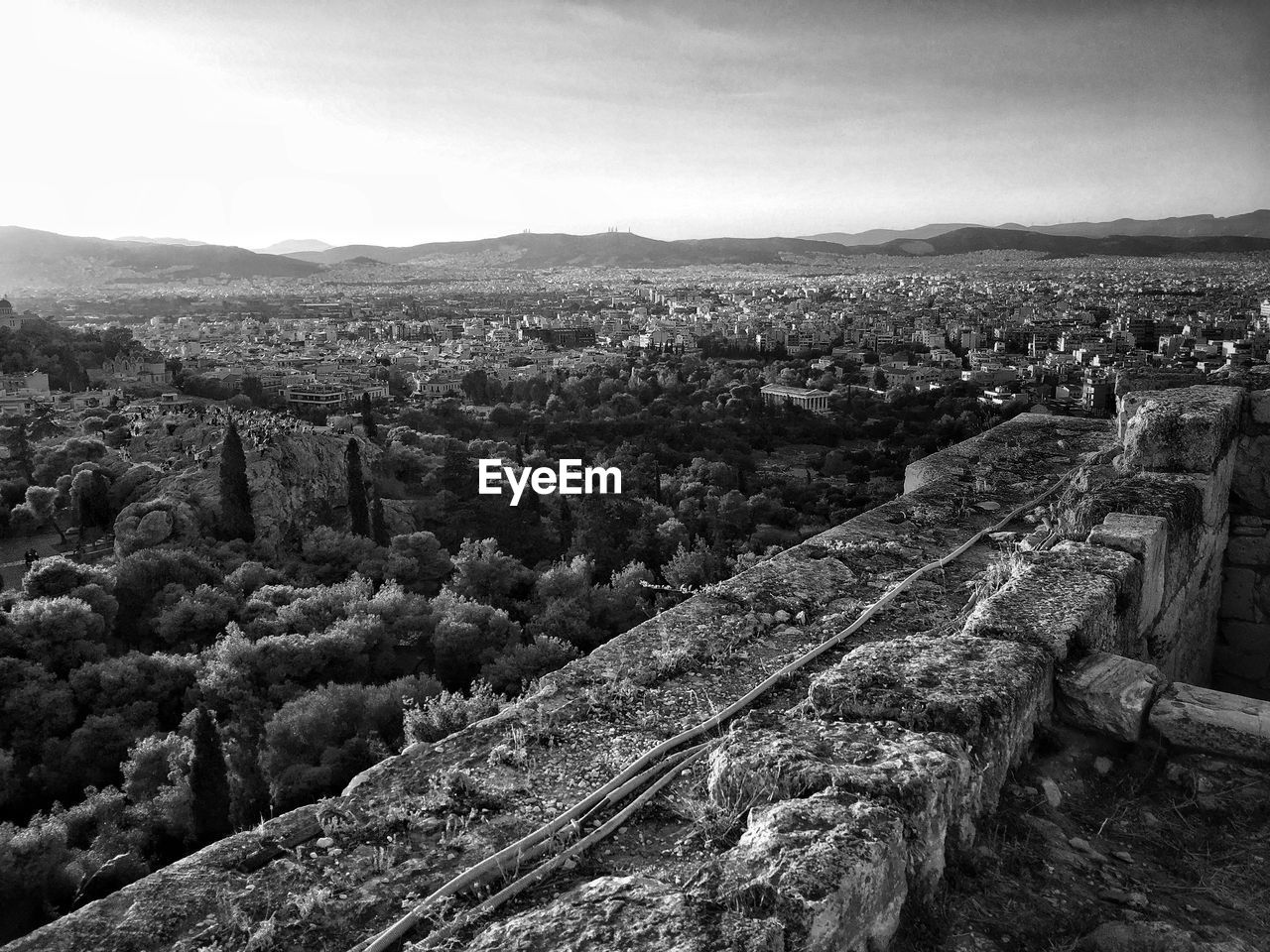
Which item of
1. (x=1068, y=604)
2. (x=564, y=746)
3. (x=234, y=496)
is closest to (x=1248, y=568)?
(x=1068, y=604)

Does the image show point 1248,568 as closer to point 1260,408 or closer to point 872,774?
point 1260,408

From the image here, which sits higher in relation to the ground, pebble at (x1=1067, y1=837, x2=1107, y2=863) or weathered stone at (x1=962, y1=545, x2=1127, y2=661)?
weathered stone at (x1=962, y1=545, x2=1127, y2=661)

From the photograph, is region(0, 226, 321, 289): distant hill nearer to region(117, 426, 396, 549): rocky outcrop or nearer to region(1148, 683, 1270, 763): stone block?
region(117, 426, 396, 549): rocky outcrop

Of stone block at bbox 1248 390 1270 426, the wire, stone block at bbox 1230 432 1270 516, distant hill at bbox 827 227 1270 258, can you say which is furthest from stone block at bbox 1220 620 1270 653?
distant hill at bbox 827 227 1270 258

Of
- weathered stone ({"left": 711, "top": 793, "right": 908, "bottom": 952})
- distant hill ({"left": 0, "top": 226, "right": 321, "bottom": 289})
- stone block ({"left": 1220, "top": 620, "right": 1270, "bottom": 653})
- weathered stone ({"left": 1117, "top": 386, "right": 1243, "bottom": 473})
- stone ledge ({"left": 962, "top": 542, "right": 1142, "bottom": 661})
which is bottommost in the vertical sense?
stone block ({"left": 1220, "top": 620, "right": 1270, "bottom": 653})

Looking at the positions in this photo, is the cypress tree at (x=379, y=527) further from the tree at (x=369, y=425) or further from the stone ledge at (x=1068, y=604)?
the stone ledge at (x=1068, y=604)

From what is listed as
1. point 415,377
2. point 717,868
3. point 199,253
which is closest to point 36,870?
point 717,868
